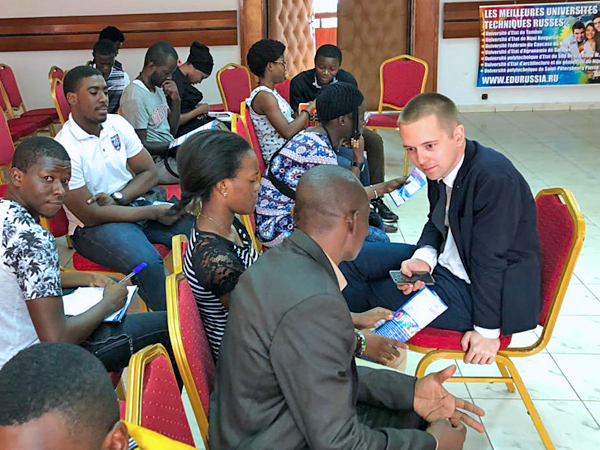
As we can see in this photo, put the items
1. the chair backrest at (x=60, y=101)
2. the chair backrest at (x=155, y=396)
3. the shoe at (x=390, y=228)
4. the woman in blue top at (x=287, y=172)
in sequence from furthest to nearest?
the chair backrest at (x=60, y=101) < the shoe at (x=390, y=228) < the woman in blue top at (x=287, y=172) < the chair backrest at (x=155, y=396)

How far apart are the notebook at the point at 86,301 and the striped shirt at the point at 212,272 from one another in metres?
0.36

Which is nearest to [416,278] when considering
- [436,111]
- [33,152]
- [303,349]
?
[436,111]

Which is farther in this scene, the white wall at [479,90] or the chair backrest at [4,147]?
the white wall at [479,90]

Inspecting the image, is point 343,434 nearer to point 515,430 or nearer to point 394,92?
point 515,430

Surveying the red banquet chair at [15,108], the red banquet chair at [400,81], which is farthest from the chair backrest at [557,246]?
the red banquet chair at [15,108]

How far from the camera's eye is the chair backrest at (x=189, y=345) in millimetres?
1311

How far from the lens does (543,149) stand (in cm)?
591

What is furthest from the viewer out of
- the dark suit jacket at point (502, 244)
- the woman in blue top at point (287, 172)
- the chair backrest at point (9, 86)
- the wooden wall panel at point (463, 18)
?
the wooden wall panel at point (463, 18)

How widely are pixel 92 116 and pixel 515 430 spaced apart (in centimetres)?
219

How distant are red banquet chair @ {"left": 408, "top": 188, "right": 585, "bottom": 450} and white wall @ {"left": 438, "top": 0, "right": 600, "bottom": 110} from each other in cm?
591

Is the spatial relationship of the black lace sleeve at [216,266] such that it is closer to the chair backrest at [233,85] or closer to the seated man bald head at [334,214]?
the seated man bald head at [334,214]

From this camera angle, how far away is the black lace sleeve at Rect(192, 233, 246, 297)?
1.63 meters

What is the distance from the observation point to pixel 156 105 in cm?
367

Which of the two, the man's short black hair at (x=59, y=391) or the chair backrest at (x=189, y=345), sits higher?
the man's short black hair at (x=59, y=391)
